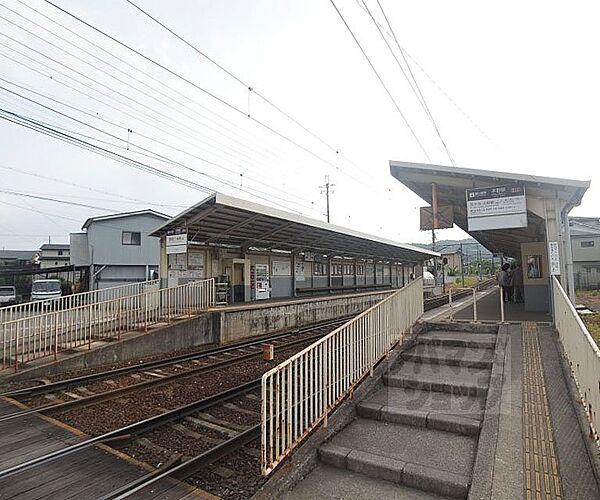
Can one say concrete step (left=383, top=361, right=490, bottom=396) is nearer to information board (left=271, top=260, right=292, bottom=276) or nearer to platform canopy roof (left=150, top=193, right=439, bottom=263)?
platform canopy roof (left=150, top=193, right=439, bottom=263)

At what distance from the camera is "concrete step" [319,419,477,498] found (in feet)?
11.2

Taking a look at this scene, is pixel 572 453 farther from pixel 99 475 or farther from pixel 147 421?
pixel 147 421

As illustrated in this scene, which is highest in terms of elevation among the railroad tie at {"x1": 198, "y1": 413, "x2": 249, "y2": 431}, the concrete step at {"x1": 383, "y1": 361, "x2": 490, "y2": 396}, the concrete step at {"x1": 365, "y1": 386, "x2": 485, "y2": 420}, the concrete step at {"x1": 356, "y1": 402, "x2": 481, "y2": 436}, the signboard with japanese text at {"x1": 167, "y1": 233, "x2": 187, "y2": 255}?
the signboard with japanese text at {"x1": 167, "y1": 233, "x2": 187, "y2": 255}

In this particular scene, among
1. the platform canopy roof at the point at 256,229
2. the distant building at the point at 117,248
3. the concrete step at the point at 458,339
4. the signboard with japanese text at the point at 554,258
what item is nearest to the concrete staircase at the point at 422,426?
the concrete step at the point at 458,339

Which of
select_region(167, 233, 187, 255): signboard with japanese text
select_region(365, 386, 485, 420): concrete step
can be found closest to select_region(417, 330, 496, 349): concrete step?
select_region(365, 386, 485, 420): concrete step

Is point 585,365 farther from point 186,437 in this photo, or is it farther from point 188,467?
point 186,437

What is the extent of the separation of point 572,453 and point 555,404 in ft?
3.39

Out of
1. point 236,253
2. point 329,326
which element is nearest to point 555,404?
point 329,326

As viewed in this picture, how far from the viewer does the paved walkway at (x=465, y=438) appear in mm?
3232

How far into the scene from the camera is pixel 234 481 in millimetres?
3936

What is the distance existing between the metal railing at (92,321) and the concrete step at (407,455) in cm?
737

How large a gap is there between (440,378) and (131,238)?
2627 cm

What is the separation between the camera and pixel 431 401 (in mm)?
4898

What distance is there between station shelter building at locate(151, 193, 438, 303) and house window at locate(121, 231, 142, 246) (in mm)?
13325
